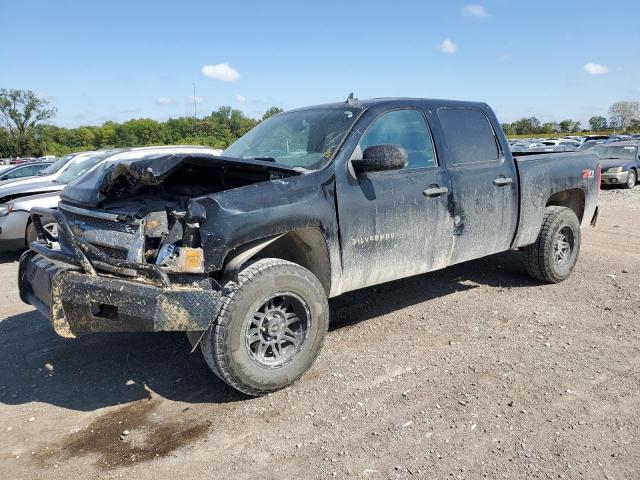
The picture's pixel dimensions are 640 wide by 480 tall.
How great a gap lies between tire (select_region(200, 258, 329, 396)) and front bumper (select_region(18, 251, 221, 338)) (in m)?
0.17

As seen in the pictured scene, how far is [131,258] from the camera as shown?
3.25 meters

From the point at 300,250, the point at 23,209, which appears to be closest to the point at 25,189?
the point at 23,209

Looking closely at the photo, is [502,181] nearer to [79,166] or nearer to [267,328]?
[267,328]

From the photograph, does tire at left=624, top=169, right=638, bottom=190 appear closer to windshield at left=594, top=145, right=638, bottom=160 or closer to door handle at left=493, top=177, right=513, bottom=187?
windshield at left=594, top=145, right=638, bottom=160

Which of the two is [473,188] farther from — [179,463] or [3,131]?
[3,131]

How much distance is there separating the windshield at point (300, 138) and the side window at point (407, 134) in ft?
0.72

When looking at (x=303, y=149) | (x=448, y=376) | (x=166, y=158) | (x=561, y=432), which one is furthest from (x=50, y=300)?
(x=561, y=432)

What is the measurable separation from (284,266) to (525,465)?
1.80 meters

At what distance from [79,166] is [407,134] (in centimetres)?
761

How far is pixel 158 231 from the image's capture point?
3391 mm

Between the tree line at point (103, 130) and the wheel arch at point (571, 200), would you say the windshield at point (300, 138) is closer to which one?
the wheel arch at point (571, 200)

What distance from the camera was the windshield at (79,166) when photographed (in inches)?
372

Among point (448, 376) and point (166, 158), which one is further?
point (448, 376)

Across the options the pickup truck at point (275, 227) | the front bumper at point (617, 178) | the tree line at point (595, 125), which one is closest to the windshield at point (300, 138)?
the pickup truck at point (275, 227)
